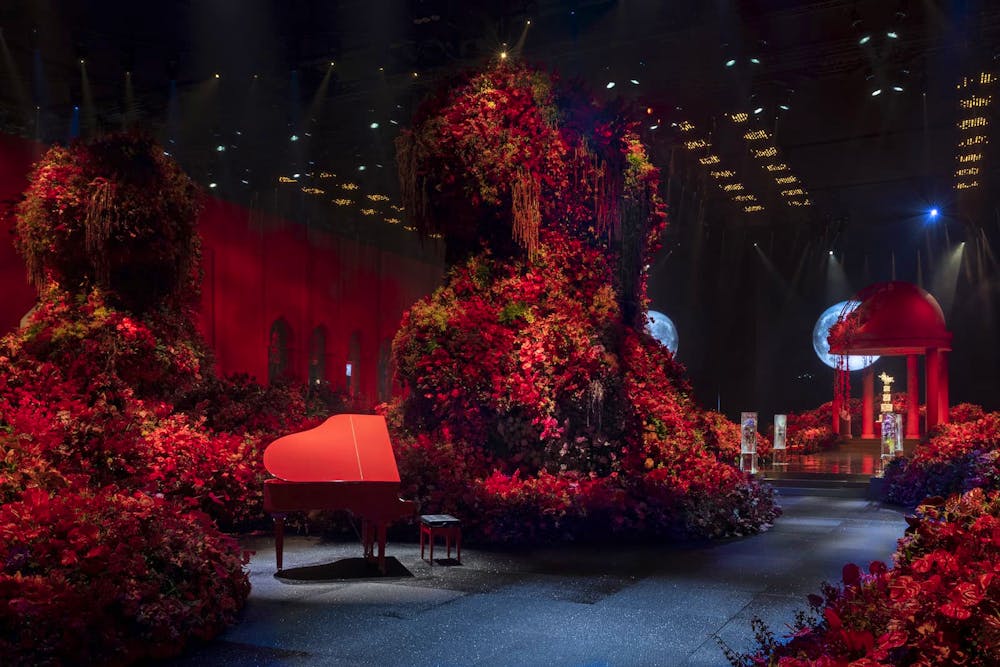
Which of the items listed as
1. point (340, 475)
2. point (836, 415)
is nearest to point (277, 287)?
point (340, 475)

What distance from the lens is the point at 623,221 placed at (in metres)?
9.46

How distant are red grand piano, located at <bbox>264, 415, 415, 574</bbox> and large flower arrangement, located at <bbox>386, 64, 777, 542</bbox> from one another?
1463 mm

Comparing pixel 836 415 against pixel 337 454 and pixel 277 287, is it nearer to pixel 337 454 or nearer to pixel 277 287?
pixel 277 287

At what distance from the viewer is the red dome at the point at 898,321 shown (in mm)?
16406

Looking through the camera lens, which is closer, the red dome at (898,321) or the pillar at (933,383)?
the red dome at (898,321)

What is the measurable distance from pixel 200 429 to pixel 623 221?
16.9 ft

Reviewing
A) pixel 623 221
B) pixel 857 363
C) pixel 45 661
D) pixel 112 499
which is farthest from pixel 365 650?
pixel 857 363

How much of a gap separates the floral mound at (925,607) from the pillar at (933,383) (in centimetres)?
1405

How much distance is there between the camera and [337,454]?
6.66 metres

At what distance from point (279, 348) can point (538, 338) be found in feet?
31.3

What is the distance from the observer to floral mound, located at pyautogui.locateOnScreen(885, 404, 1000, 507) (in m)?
11.0

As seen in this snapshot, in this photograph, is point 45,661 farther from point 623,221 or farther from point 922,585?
point 623,221

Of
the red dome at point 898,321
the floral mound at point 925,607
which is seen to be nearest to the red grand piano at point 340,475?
the floral mound at point 925,607

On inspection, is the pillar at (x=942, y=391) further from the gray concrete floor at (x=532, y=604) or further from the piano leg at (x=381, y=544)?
the piano leg at (x=381, y=544)
